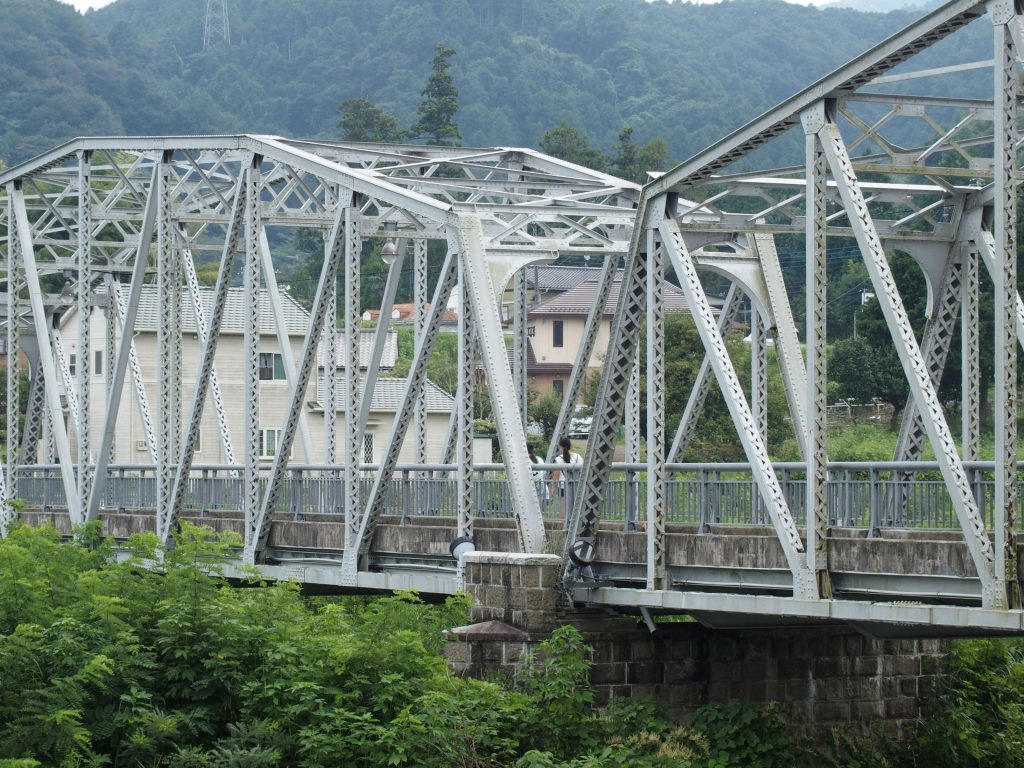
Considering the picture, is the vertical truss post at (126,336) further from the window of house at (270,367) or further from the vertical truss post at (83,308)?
the window of house at (270,367)

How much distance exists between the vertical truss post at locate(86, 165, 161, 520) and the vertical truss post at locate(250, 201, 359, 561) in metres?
5.08

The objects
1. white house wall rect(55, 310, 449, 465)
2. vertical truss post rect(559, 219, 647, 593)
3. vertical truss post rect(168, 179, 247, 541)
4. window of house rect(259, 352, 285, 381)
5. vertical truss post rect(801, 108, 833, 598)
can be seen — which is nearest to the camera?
vertical truss post rect(801, 108, 833, 598)

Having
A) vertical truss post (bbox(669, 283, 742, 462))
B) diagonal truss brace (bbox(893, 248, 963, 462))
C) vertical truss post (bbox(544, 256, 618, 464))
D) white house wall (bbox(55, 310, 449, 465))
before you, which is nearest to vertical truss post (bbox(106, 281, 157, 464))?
vertical truss post (bbox(544, 256, 618, 464))

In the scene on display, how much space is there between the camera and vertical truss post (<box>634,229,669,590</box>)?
19109 mm

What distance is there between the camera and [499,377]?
21516mm

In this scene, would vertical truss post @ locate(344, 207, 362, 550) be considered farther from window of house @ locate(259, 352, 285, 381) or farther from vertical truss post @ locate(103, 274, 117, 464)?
window of house @ locate(259, 352, 285, 381)

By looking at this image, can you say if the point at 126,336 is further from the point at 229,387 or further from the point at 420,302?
the point at 229,387

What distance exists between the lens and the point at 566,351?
8094 centimetres

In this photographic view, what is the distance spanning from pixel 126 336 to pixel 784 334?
14.0 m

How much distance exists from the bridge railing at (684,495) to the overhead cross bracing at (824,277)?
9.0 inches

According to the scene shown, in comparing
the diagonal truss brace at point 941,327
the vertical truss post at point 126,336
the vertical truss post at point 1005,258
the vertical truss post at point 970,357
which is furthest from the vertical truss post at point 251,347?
the vertical truss post at point 1005,258

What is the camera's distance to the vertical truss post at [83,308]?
33125 mm

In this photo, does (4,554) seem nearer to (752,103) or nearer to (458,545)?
(458,545)

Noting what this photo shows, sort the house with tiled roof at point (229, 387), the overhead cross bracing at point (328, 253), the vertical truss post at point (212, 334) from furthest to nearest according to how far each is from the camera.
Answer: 1. the house with tiled roof at point (229, 387)
2. the vertical truss post at point (212, 334)
3. the overhead cross bracing at point (328, 253)
